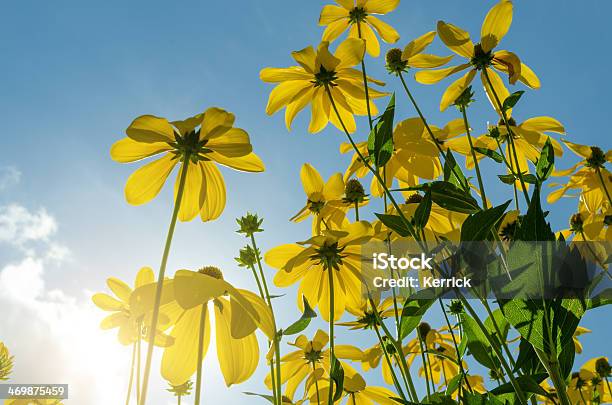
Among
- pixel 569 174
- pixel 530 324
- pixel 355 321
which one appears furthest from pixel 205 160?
pixel 569 174

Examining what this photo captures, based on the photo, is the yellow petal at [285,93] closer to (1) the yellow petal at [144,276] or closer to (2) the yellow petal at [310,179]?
(2) the yellow petal at [310,179]

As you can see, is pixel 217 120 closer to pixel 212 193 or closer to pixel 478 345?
pixel 212 193

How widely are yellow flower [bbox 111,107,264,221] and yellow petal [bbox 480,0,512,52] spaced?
865 millimetres

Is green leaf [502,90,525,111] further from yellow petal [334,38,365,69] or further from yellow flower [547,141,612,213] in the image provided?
yellow flower [547,141,612,213]

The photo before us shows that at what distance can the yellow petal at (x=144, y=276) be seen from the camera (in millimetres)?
1213

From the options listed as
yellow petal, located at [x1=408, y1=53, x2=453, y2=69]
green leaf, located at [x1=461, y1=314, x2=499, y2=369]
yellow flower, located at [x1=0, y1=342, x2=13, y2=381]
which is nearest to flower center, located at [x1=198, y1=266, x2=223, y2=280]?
green leaf, located at [x1=461, y1=314, x2=499, y2=369]

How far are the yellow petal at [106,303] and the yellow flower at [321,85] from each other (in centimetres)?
70

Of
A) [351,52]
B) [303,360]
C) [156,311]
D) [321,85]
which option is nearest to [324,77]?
[321,85]

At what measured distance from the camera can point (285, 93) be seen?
1.55 meters

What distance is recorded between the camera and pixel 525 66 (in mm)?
1598

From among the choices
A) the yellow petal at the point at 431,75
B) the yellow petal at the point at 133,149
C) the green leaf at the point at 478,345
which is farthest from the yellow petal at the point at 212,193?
the yellow petal at the point at 431,75

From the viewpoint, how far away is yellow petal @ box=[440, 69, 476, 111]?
62.6 inches

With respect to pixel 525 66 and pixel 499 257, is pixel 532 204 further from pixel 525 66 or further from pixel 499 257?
pixel 525 66

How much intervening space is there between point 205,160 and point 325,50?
1.88ft
